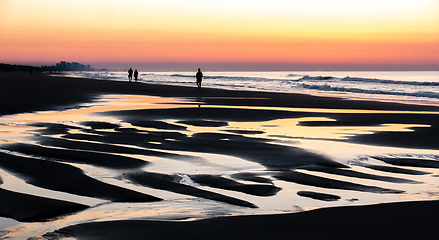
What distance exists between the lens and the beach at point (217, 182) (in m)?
3.88

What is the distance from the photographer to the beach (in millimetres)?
Answer: 3881

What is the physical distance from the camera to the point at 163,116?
1377 cm

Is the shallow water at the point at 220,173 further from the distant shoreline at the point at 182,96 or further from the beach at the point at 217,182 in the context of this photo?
the distant shoreline at the point at 182,96

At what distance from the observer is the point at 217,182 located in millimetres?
5562

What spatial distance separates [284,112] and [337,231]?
12.0m

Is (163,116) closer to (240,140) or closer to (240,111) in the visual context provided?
(240,111)

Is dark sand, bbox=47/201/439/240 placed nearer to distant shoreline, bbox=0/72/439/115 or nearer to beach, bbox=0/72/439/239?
beach, bbox=0/72/439/239

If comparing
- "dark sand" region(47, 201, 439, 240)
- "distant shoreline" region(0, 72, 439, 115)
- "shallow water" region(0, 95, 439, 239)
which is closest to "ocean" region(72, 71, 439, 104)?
"distant shoreline" region(0, 72, 439, 115)

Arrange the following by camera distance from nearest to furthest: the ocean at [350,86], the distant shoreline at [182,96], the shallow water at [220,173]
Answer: the shallow water at [220,173], the distant shoreline at [182,96], the ocean at [350,86]

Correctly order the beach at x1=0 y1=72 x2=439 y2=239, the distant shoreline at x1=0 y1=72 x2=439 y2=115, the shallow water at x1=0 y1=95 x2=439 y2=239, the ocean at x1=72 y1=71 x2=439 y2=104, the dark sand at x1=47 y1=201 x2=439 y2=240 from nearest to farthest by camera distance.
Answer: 1. the dark sand at x1=47 y1=201 x2=439 y2=240
2. the beach at x1=0 y1=72 x2=439 y2=239
3. the shallow water at x1=0 y1=95 x2=439 y2=239
4. the distant shoreline at x1=0 y1=72 x2=439 y2=115
5. the ocean at x1=72 y1=71 x2=439 y2=104

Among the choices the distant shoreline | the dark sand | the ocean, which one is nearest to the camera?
the dark sand

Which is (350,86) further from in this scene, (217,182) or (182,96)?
(217,182)

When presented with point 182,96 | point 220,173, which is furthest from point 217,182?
point 182,96

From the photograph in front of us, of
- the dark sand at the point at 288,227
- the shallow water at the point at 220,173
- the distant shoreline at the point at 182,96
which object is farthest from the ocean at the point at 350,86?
the dark sand at the point at 288,227
